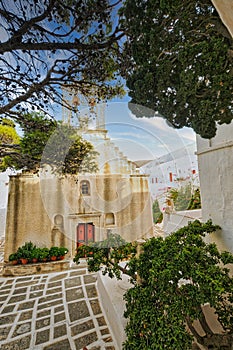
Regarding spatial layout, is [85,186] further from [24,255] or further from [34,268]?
[24,255]

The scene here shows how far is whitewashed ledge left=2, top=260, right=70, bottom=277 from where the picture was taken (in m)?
5.71

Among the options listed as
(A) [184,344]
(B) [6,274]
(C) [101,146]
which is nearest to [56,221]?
(B) [6,274]

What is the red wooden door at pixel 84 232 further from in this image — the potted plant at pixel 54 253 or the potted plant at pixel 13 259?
the potted plant at pixel 13 259

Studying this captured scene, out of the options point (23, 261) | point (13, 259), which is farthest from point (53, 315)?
point (13, 259)

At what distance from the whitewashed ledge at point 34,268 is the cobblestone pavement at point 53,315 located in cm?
49

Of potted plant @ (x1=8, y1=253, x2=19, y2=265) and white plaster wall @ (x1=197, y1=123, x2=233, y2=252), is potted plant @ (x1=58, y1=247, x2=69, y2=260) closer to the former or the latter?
potted plant @ (x1=8, y1=253, x2=19, y2=265)

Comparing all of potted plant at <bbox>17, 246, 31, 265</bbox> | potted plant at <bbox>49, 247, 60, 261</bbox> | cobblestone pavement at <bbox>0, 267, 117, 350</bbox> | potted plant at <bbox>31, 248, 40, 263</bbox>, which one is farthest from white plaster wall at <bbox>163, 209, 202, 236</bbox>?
potted plant at <bbox>17, 246, 31, 265</bbox>

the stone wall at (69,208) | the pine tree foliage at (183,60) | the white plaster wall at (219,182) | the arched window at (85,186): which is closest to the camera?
the pine tree foliage at (183,60)

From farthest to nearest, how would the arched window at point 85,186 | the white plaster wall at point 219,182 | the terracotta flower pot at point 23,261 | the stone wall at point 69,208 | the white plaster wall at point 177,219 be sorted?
the terracotta flower pot at point 23,261, the white plaster wall at point 177,219, the arched window at point 85,186, the stone wall at point 69,208, the white plaster wall at point 219,182

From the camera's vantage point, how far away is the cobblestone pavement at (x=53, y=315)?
284 cm

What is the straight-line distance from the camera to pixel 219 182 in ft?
9.45

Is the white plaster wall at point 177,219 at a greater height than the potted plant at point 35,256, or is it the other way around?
the white plaster wall at point 177,219

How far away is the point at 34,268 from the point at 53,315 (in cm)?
279

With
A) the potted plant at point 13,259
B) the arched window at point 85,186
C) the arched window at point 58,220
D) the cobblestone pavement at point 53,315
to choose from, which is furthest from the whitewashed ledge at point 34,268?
the arched window at point 85,186
